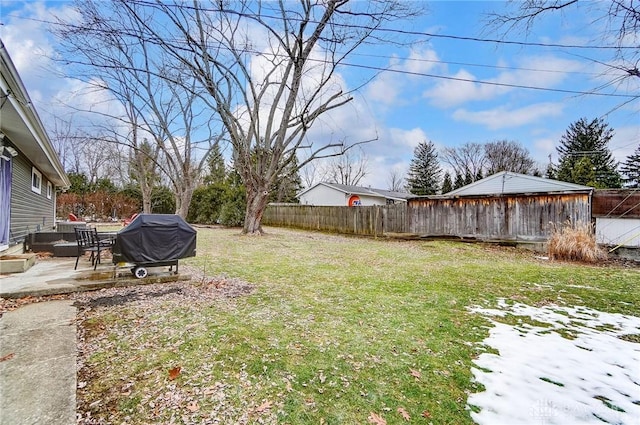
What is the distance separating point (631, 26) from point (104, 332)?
7.22 meters

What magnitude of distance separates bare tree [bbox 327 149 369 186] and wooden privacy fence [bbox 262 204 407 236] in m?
18.4

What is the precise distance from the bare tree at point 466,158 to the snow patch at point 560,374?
1567 inches

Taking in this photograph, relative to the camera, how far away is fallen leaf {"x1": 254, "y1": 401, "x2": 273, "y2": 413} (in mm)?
2014

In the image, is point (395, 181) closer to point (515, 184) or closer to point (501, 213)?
point (515, 184)

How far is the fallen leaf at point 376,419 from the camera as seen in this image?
6.33 feet

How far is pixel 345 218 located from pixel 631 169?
109 ft

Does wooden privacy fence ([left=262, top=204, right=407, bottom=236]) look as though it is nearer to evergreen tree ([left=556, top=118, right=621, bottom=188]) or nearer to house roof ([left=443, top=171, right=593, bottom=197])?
house roof ([left=443, top=171, right=593, bottom=197])

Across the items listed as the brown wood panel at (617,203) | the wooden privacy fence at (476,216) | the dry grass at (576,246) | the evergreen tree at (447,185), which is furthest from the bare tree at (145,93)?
the evergreen tree at (447,185)

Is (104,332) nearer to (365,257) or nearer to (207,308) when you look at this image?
(207,308)

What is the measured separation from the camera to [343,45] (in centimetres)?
1119

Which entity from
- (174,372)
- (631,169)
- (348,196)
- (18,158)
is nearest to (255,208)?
(18,158)

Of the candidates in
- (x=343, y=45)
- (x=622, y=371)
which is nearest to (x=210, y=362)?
(x=622, y=371)

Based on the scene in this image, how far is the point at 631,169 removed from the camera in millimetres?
30453

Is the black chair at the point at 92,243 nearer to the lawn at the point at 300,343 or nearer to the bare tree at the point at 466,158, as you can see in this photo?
the lawn at the point at 300,343
